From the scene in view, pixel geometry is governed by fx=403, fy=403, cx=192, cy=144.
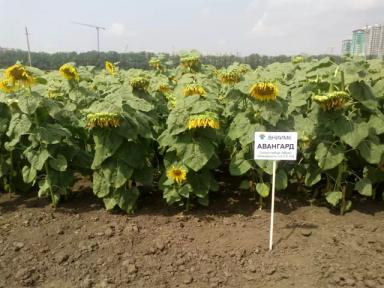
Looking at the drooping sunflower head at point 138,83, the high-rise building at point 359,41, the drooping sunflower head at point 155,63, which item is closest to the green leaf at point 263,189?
the drooping sunflower head at point 138,83

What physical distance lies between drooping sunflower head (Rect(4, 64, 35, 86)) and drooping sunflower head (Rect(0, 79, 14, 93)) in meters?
0.25

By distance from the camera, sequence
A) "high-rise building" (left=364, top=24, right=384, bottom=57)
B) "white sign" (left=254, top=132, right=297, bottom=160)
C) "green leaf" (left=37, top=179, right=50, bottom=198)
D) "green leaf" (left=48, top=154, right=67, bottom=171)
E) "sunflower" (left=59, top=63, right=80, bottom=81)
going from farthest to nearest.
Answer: "high-rise building" (left=364, top=24, right=384, bottom=57) < "sunflower" (left=59, top=63, right=80, bottom=81) < "green leaf" (left=37, top=179, right=50, bottom=198) < "green leaf" (left=48, top=154, right=67, bottom=171) < "white sign" (left=254, top=132, right=297, bottom=160)

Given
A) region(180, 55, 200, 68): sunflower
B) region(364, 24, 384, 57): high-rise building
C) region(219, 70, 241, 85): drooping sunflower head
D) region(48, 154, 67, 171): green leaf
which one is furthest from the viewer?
region(364, 24, 384, 57): high-rise building

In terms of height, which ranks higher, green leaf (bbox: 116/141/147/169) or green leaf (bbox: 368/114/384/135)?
green leaf (bbox: 368/114/384/135)

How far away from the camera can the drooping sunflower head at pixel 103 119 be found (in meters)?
3.30

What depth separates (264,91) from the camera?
342 cm

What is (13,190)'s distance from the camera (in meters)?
4.60

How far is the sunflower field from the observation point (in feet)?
11.6

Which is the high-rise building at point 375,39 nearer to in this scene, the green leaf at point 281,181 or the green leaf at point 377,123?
the green leaf at point 377,123

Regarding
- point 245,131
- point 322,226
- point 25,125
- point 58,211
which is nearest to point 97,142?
point 25,125

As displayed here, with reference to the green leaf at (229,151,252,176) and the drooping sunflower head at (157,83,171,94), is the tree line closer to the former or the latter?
the drooping sunflower head at (157,83,171,94)

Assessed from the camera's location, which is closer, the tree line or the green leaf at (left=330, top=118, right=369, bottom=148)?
the green leaf at (left=330, top=118, right=369, bottom=148)

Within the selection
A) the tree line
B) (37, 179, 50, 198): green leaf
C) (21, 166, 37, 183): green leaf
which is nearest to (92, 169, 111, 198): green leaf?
(37, 179, 50, 198): green leaf

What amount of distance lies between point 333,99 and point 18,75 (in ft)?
9.03
